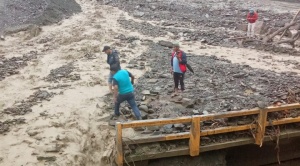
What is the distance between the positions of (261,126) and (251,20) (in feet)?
36.5

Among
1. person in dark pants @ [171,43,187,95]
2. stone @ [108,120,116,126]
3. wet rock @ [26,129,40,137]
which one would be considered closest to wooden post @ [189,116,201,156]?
→ stone @ [108,120,116,126]

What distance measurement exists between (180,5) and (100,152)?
1929cm

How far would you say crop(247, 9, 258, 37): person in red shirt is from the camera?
1680cm

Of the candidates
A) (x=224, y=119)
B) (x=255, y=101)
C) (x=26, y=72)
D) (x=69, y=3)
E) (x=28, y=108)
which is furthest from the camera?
(x=69, y=3)

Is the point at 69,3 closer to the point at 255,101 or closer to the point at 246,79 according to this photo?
the point at 246,79

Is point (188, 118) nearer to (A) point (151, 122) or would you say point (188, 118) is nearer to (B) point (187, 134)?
(B) point (187, 134)

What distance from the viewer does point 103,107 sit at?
907 centimetres

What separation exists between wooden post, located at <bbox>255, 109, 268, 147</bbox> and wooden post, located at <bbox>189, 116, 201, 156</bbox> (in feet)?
4.13

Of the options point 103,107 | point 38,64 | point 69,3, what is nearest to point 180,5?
point 69,3

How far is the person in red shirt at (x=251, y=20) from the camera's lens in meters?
16.8

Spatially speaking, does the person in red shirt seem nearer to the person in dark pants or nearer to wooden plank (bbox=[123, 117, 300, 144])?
the person in dark pants

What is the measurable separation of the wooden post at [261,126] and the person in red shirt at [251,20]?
11.0 metres

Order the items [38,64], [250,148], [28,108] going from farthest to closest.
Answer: [38,64]
[28,108]
[250,148]

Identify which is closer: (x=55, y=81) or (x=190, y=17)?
(x=55, y=81)
